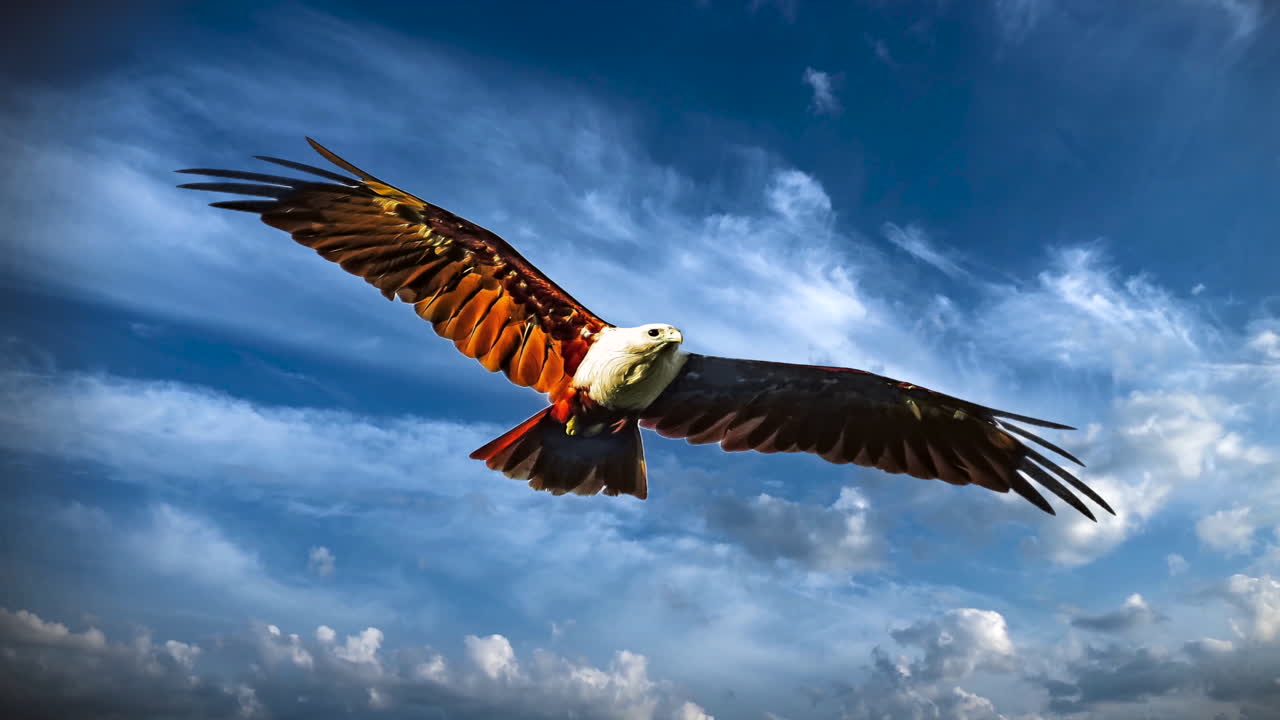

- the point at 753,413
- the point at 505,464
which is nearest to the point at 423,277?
the point at 505,464

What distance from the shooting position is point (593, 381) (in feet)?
25.8

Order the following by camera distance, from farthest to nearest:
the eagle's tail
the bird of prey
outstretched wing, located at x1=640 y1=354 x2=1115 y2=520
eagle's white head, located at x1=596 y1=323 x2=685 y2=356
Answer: outstretched wing, located at x1=640 y1=354 x2=1115 y2=520 < the eagle's tail < the bird of prey < eagle's white head, located at x1=596 y1=323 x2=685 y2=356

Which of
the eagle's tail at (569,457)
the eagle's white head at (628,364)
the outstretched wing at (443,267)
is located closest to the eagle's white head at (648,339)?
the eagle's white head at (628,364)

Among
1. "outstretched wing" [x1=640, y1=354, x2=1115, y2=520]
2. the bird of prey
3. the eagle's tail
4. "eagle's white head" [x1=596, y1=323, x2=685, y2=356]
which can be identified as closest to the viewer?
"eagle's white head" [x1=596, y1=323, x2=685, y2=356]

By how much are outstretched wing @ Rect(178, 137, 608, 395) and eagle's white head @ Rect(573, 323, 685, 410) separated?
374 mm

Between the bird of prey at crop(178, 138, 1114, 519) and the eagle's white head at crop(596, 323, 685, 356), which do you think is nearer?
the eagle's white head at crop(596, 323, 685, 356)

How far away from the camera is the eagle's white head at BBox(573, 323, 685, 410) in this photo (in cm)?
756

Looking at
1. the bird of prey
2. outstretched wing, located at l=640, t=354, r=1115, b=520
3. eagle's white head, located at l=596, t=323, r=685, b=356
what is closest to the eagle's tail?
the bird of prey

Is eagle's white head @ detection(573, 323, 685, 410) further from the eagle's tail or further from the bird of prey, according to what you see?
the eagle's tail

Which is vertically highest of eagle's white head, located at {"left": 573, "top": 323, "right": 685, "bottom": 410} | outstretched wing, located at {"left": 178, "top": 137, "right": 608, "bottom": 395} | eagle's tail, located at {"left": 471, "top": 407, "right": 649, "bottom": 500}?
outstretched wing, located at {"left": 178, "top": 137, "right": 608, "bottom": 395}

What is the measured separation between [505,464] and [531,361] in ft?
3.60

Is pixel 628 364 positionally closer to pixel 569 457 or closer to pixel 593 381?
pixel 593 381

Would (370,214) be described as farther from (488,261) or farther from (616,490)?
(616,490)

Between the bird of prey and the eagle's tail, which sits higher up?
the bird of prey
